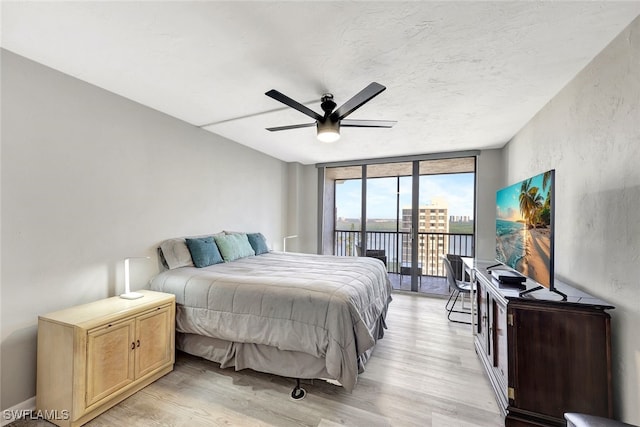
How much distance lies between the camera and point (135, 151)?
2.65 m

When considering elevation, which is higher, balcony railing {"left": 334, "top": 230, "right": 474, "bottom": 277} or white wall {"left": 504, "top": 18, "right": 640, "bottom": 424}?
white wall {"left": 504, "top": 18, "right": 640, "bottom": 424}

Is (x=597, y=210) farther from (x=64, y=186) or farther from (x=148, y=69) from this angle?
(x=64, y=186)

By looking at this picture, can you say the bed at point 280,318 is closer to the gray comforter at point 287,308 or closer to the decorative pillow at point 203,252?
the gray comforter at point 287,308

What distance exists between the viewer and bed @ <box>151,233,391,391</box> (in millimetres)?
1939

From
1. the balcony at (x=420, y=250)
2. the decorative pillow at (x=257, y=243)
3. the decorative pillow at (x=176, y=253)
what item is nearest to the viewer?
the decorative pillow at (x=176, y=253)

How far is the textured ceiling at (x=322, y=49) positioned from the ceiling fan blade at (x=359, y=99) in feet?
0.82

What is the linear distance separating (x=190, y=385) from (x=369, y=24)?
2.95 metres

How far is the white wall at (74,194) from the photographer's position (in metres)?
1.83

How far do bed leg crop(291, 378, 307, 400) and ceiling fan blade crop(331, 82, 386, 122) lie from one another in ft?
7.26

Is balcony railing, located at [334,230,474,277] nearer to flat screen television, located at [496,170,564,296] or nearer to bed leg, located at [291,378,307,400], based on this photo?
flat screen television, located at [496,170,564,296]

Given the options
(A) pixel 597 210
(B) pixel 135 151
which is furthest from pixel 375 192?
(B) pixel 135 151

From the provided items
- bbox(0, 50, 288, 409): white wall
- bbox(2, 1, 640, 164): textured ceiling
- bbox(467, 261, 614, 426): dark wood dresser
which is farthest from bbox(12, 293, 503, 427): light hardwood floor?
bbox(2, 1, 640, 164): textured ceiling

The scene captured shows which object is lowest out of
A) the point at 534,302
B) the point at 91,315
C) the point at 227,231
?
the point at 91,315

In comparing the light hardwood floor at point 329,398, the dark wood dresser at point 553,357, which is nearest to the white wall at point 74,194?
the light hardwood floor at point 329,398
